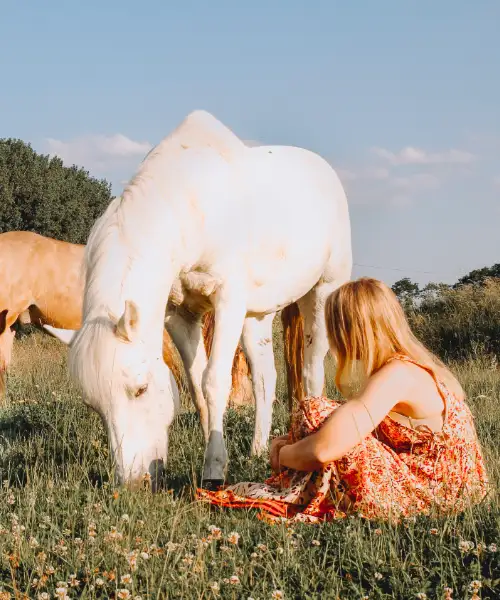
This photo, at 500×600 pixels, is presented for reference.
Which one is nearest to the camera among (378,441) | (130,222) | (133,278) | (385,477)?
(385,477)

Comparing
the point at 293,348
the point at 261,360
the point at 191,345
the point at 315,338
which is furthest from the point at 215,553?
the point at 293,348

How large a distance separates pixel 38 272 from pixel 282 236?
14.1ft

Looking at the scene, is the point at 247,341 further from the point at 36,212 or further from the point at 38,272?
the point at 36,212

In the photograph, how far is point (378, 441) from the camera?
3453 millimetres

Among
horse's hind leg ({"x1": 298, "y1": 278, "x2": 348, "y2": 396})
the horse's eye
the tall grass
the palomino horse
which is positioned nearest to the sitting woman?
the horse's eye

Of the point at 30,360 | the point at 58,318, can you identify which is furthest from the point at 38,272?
the point at 30,360

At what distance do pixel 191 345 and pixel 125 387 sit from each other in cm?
160

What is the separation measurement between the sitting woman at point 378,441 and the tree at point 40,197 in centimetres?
2066

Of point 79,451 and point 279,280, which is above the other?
point 279,280

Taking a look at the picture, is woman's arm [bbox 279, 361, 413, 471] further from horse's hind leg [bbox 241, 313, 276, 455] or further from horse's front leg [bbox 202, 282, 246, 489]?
horse's hind leg [bbox 241, 313, 276, 455]

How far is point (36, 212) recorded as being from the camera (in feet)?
76.3

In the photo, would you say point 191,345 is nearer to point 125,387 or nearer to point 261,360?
point 261,360

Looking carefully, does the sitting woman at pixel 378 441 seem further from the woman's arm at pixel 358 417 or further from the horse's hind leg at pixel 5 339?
the horse's hind leg at pixel 5 339

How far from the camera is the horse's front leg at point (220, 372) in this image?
14.7 ft
